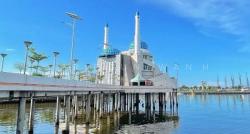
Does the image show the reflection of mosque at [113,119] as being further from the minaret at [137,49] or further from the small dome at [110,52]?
the small dome at [110,52]

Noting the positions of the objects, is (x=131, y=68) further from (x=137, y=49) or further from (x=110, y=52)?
(x=110, y=52)

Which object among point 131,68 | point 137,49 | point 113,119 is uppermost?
point 137,49

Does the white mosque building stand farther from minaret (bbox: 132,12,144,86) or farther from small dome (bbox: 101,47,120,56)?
small dome (bbox: 101,47,120,56)

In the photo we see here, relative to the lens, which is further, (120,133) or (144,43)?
(144,43)

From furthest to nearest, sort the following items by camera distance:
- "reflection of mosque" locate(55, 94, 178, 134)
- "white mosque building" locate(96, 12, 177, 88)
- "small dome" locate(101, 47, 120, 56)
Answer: "small dome" locate(101, 47, 120, 56) → "white mosque building" locate(96, 12, 177, 88) → "reflection of mosque" locate(55, 94, 178, 134)

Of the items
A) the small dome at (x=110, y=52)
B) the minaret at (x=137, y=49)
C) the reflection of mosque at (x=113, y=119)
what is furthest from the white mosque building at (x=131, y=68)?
the reflection of mosque at (x=113, y=119)

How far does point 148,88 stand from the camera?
67562 millimetres

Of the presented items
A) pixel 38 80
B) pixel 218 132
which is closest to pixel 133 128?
pixel 218 132

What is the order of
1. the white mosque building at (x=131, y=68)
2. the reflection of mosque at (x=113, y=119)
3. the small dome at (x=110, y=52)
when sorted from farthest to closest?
1. the small dome at (x=110, y=52)
2. the white mosque building at (x=131, y=68)
3. the reflection of mosque at (x=113, y=119)

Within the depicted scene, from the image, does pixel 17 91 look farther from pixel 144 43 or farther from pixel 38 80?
pixel 144 43

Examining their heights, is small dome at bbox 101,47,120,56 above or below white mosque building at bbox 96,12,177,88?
above

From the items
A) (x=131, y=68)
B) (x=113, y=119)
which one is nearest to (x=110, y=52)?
(x=131, y=68)

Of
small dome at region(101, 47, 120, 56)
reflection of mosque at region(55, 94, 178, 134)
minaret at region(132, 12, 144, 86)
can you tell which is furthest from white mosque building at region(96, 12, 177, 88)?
reflection of mosque at region(55, 94, 178, 134)

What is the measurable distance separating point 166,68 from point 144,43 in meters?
20.8
